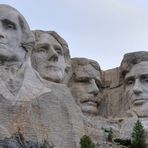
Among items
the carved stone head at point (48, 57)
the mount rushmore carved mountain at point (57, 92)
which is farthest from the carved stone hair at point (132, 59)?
the carved stone head at point (48, 57)

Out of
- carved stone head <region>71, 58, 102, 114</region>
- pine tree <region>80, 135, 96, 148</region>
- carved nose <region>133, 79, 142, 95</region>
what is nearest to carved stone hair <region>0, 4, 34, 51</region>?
pine tree <region>80, 135, 96, 148</region>

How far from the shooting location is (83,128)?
17766 millimetres

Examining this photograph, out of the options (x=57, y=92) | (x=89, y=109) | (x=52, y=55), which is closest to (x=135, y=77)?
(x=89, y=109)

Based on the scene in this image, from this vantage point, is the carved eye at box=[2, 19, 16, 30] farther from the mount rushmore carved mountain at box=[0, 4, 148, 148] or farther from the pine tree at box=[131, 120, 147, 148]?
the pine tree at box=[131, 120, 147, 148]

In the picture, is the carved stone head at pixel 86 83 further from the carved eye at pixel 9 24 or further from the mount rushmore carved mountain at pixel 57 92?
the carved eye at pixel 9 24

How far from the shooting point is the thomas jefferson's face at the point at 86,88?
64.3 ft

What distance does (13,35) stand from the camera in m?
17.3

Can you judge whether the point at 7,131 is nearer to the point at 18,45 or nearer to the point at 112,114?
the point at 18,45

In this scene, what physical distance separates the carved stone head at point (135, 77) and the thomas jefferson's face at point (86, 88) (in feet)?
2.18

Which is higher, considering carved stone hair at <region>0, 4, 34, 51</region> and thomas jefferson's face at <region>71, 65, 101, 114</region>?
carved stone hair at <region>0, 4, 34, 51</region>

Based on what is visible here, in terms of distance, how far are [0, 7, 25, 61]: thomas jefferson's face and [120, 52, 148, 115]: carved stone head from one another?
123 inches

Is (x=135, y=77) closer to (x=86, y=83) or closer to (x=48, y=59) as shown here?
(x=86, y=83)

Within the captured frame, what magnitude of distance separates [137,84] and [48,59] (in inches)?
84.3

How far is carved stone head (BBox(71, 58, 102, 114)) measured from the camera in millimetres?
19609
